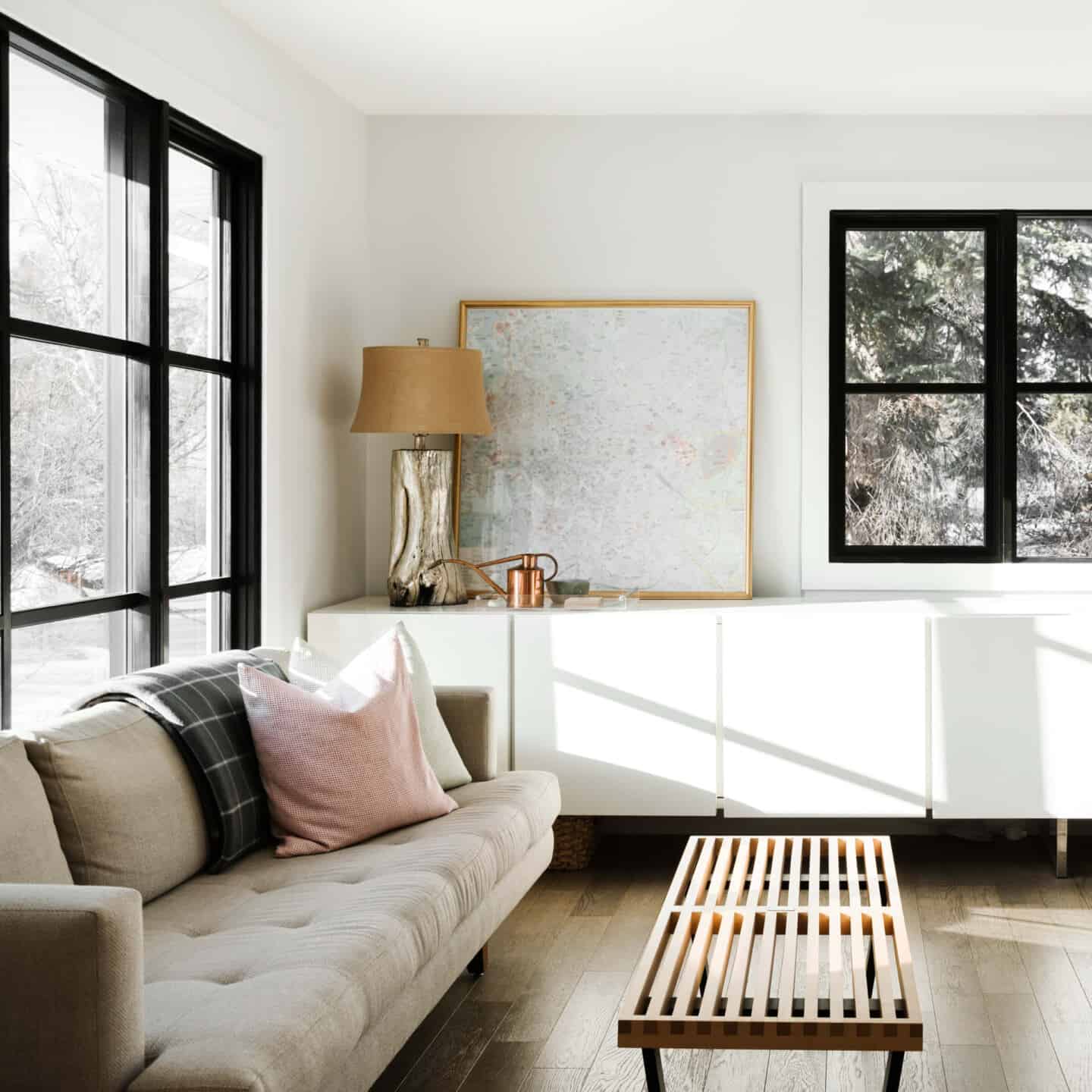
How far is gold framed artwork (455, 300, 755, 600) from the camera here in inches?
178

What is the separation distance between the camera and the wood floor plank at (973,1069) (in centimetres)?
260

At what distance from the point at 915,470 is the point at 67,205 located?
2.96 m

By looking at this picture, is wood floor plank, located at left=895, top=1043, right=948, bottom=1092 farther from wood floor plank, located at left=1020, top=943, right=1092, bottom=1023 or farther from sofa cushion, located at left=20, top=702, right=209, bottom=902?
sofa cushion, located at left=20, top=702, right=209, bottom=902

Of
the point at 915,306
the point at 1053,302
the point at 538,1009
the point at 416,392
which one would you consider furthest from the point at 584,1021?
the point at 1053,302

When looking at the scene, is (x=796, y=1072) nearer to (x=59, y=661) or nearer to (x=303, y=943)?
(x=303, y=943)

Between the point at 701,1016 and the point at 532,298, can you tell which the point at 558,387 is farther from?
the point at 701,1016

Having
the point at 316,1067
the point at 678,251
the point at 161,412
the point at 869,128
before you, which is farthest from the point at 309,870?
the point at 869,128

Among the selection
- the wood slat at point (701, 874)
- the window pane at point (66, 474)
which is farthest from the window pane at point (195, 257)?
the wood slat at point (701, 874)

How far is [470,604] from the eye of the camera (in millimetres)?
4258

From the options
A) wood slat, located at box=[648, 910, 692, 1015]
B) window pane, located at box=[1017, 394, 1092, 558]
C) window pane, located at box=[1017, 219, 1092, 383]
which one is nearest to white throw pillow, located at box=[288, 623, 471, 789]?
wood slat, located at box=[648, 910, 692, 1015]

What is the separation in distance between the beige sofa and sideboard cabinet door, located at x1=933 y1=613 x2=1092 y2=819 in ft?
5.06

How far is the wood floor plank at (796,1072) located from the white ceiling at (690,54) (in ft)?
8.66

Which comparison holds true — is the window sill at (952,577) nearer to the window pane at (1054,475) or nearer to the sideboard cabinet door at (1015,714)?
the window pane at (1054,475)

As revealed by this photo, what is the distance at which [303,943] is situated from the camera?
2.11 meters
